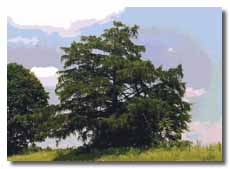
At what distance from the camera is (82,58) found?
7625mm

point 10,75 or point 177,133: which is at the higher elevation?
point 10,75

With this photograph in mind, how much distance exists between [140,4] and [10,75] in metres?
1.34

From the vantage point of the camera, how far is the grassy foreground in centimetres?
742

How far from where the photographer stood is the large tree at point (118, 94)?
7492 millimetres

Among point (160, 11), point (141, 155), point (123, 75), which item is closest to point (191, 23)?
point (160, 11)

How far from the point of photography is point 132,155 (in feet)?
24.6

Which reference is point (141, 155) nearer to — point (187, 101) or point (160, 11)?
point (187, 101)

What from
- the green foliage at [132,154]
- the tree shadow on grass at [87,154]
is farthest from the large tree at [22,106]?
the tree shadow on grass at [87,154]

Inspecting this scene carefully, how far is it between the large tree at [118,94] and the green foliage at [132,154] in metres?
0.08

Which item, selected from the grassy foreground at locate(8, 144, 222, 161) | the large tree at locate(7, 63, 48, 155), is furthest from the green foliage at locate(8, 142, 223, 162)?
the large tree at locate(7, 63, 48, 155)

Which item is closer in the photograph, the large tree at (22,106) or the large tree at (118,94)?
the large tree at (118,94)

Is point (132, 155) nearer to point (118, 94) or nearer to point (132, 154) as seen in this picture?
point (132, 154)

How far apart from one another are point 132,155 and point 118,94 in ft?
1.82

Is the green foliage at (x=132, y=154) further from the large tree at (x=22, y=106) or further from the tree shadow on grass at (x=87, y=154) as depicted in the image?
the large tree at (x=22, y=106)
